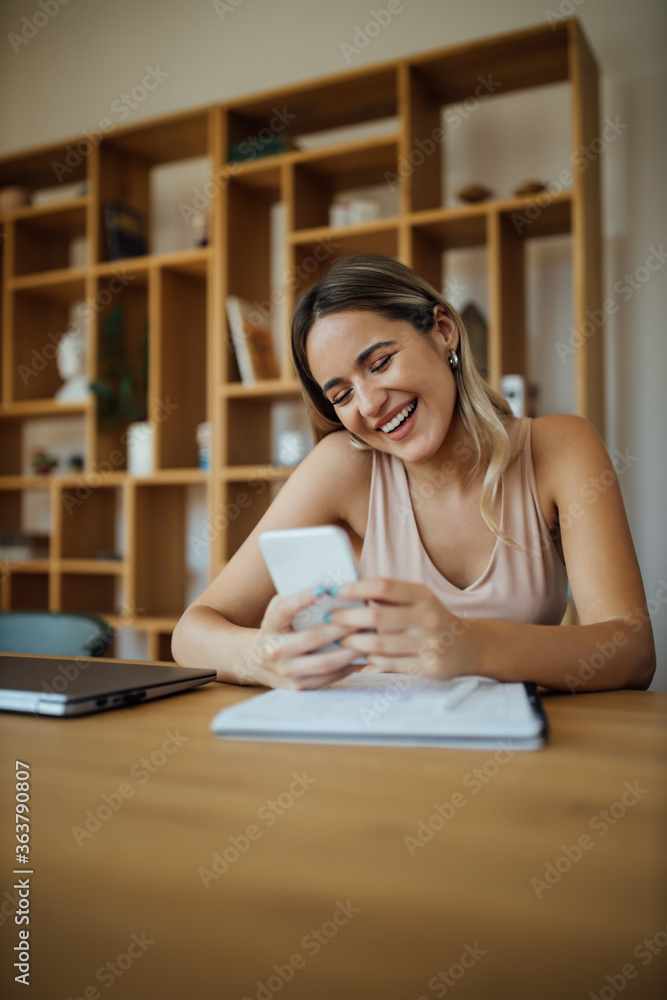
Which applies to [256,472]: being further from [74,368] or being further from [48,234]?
[48,234]

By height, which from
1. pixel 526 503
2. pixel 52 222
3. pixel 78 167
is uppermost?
pixel 78 167

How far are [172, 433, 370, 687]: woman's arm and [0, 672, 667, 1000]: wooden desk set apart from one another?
194mm

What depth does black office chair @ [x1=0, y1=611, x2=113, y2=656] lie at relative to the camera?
5.30 feet

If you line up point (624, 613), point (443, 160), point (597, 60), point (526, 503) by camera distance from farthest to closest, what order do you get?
point (443, 160) → point (597, 60) → point (526, 503) → point (624, 613)

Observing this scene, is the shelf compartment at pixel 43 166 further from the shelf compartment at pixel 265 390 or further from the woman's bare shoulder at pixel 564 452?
the woman's bare shoulder at pixel 564 452

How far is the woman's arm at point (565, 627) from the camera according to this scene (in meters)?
0.77

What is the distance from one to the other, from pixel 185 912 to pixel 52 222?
11.7ft

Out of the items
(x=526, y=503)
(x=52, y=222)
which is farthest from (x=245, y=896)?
(x=52, y=222)

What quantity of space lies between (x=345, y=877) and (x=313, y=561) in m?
0.40

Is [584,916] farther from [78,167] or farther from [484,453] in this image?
[78,167]

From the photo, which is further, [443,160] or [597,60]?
[443,160]

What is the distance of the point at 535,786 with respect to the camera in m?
0.55

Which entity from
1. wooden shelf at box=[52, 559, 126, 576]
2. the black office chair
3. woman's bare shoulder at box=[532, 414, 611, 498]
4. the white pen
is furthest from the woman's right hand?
wooden shelf at box=[52, 559, 126, 576]

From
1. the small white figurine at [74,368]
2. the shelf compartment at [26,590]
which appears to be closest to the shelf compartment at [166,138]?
the small white figurine at [74,368]
